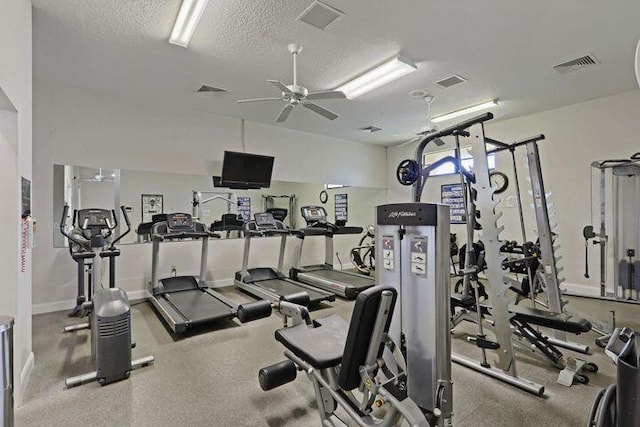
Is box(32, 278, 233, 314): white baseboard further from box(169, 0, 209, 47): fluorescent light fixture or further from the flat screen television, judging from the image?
box(169, 0, 209, 47): fluorescent light fixture

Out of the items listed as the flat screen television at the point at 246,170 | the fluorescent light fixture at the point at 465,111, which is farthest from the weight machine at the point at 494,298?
the flat screen television at the point at 246,170

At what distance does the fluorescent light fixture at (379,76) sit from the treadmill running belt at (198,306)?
3.34 meters

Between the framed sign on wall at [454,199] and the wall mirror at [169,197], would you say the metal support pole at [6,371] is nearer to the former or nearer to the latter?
the wall mirror at [169,197]

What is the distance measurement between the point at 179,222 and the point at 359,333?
396 centimetres

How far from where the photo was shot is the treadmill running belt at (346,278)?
519cm

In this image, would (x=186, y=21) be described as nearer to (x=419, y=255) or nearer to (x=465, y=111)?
(x=419, y=255)

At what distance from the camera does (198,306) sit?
13.3 feet

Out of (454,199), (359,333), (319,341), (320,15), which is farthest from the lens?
(454,199)

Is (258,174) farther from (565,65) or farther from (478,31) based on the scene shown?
(565,65)

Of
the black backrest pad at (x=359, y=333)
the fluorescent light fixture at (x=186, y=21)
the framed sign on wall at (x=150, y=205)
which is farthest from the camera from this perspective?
the framed sign on wall at (x=150, y=205)

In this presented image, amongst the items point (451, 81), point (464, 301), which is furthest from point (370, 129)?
point (464, 301)

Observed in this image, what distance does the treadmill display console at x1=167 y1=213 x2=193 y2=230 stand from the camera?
4.67 metres

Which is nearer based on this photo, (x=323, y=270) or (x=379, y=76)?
(x=379, y=76)

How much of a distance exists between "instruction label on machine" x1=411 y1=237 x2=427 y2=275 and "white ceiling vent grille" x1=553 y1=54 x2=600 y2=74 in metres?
3.55
